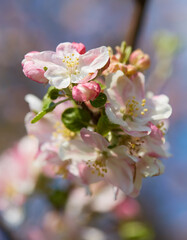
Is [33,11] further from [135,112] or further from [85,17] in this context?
[135,112]

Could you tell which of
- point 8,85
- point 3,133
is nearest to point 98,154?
point 3,133

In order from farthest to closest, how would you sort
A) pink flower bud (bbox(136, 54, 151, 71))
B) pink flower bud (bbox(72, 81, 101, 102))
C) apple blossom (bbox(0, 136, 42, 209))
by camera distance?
1. apple blossom (bbox(0, 136, 42, 209))
2. pink flower bud (bbox(136, 54, 151, 71))
3. pink flower bud (bbox(72, 81, 101, 102))

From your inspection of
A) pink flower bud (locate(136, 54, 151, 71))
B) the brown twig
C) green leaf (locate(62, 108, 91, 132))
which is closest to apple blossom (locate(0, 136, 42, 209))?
the brown twig

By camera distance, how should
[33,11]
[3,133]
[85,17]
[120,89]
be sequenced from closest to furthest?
1. [120,89]
2. [3,133]
3. [33,11]
4. [85,17]

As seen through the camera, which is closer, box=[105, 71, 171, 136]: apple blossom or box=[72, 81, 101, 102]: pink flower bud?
box=[72, 81, 101, 102]: pink flower bud

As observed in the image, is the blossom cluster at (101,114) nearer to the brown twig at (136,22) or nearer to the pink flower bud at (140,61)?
the pink flower bud at (140,61)

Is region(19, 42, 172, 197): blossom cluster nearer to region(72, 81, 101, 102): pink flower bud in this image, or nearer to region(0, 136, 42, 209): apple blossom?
region(72, 81, 101, 102): pink flower bud

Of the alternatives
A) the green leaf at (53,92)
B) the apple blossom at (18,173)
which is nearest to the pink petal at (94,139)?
the green leaf at (53,92)
